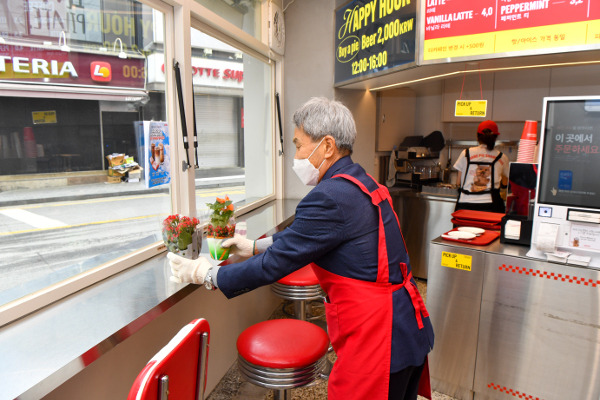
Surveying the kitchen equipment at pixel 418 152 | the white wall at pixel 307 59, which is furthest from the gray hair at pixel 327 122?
the kitchen equipment at pixel 418 152

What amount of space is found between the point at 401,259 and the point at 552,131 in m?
1.29

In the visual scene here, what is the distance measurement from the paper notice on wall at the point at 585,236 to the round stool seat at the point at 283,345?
137cm

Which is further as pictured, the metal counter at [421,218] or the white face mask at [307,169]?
the metal counter at [421,218]

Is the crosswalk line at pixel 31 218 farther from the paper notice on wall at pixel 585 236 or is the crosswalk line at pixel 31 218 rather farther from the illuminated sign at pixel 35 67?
the paper notice on wall at pixel 585 236

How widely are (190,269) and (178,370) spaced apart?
23.6 inches

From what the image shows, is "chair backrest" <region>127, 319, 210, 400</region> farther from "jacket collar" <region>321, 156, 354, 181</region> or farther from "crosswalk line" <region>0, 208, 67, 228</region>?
"crosswalk line" <region>0, 208, 67, 228</region>

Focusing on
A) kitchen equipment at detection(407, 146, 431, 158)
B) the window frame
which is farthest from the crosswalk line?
kitchen equipment at detection(407, 146, 431, 158)

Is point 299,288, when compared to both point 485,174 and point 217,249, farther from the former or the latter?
point 485,174

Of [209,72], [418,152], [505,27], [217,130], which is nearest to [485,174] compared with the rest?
[418,152]

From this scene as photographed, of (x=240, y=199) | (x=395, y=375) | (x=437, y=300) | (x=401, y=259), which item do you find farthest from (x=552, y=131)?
(x=240, y=199)

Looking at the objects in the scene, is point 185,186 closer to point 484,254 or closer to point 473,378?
point 484,254

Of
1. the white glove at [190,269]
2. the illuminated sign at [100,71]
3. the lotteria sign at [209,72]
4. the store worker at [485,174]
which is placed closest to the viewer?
the white glove at [190,269]

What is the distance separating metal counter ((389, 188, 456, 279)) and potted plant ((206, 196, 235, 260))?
2.75 metres

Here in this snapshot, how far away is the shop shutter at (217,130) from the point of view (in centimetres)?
273
